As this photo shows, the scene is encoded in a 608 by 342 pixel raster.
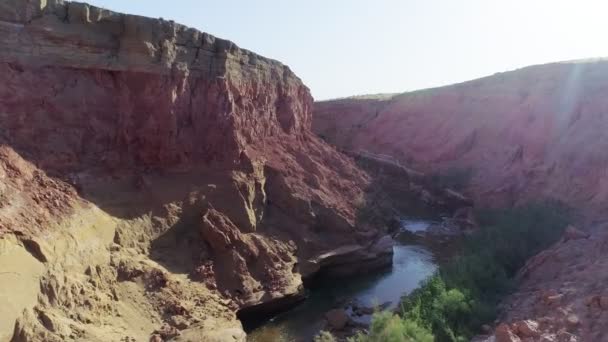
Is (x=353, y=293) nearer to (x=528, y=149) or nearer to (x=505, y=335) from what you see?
(x=505, y=335)

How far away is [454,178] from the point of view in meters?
26.7

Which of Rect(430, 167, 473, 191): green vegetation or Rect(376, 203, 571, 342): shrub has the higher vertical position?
Rect(430, 167, 473, 191): green vegetation

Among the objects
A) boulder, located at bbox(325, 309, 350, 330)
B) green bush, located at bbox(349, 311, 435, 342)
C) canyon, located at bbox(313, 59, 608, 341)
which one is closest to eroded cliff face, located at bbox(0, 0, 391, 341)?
boulder, located at bbox(325, 309, 350, 330)

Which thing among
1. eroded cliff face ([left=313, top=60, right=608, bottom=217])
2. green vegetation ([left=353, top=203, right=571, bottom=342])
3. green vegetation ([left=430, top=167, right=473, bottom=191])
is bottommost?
green vegetation ([left=353, top=203, right=571, bottom=342])

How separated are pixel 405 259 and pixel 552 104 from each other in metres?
13.2

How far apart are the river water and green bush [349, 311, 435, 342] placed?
4.03 ft

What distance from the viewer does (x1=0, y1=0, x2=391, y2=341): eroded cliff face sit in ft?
29.3

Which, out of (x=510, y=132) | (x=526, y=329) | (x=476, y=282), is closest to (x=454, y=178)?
(x=510, y=132)

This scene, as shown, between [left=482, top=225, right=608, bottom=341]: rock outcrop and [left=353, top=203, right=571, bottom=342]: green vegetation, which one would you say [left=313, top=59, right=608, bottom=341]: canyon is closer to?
[left=482, top=225, right=608, bottom=341]: rock outcrop

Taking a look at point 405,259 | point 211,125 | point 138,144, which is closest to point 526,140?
point 405,259

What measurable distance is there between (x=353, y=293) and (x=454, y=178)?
46.1 ft

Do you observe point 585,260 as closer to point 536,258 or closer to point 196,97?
point 536,258

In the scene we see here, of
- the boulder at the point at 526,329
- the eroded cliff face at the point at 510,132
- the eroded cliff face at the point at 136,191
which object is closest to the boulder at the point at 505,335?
the boulder at the point at 526,329

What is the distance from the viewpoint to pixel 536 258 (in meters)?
13.1
